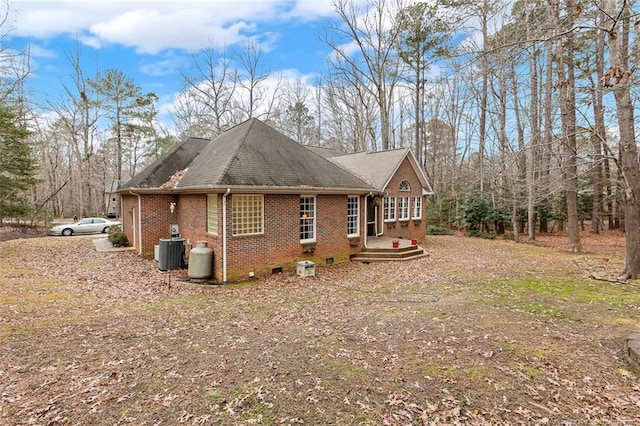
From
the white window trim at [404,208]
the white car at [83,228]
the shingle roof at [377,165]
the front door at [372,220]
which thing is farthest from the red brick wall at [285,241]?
the white car at [83,228]

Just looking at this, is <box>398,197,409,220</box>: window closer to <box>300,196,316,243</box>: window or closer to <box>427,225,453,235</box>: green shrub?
<box>427,225,453,235</box>: green shrub

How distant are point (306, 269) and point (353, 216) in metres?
3.82

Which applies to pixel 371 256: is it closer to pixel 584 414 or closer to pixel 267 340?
pixel 267 340

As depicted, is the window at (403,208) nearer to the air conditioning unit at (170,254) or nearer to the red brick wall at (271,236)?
the red brick wall at (271,236)

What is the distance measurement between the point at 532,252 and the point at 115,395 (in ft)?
58.1

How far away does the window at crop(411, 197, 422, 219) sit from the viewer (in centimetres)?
1869

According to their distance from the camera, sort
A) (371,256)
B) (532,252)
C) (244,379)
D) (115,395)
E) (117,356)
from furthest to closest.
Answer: (532,252), (371,256), (117,356), (244,379), (115,395)

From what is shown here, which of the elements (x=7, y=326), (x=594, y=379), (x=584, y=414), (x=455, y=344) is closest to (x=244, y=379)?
(x=455, y=344)

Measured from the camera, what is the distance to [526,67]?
20.8 meters

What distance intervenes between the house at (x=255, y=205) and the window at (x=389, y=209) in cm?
43

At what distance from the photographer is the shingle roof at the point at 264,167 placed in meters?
10.4

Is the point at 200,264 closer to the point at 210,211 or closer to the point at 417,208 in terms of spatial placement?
the point at 210,211

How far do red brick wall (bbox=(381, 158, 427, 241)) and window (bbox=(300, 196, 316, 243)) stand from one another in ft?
20.4

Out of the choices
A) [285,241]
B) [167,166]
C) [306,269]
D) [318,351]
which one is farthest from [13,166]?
[318,351]
